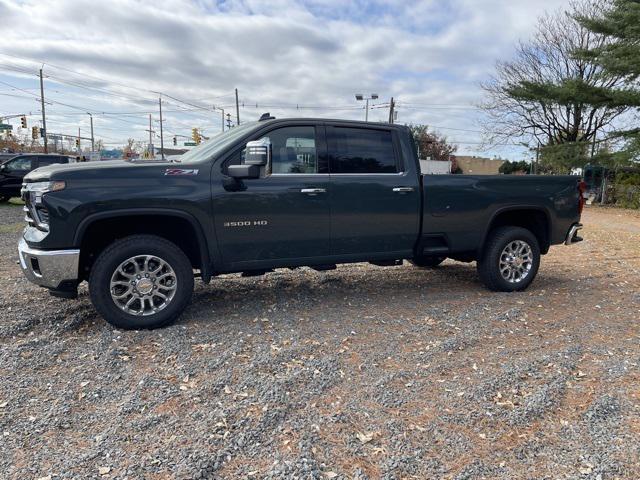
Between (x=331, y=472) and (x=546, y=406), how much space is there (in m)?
1.55

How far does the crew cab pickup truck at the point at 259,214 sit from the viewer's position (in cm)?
402

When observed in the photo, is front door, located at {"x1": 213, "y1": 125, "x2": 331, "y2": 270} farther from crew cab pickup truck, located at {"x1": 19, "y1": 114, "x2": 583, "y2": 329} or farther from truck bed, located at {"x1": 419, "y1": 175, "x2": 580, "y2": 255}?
truck bed, located at {"x1": 419, "y1": 175, "x2": 580, "y2": 255}

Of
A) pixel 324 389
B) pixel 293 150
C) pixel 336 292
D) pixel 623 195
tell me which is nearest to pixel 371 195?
pixel 293 150

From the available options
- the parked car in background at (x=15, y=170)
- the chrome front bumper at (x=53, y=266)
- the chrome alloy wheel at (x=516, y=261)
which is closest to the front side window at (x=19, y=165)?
the parked car in background at (x=15, y=170)

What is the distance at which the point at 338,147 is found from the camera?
4887 millimetres

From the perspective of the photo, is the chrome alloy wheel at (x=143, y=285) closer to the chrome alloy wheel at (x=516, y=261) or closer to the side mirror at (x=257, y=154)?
the side mirror at (x=257, y=154)

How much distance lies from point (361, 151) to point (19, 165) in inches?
597

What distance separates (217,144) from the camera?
187 inches

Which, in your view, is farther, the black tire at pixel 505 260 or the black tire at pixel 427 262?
the black tire at pixel 427 262

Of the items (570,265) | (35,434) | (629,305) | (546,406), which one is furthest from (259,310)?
(570,265)

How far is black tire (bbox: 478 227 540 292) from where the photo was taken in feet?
18.6

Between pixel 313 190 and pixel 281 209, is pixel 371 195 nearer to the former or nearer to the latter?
pixel 313 190

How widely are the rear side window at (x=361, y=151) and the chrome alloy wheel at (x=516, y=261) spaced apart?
1800 millimetres

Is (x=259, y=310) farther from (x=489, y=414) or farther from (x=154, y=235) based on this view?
(x=489, y=414)
